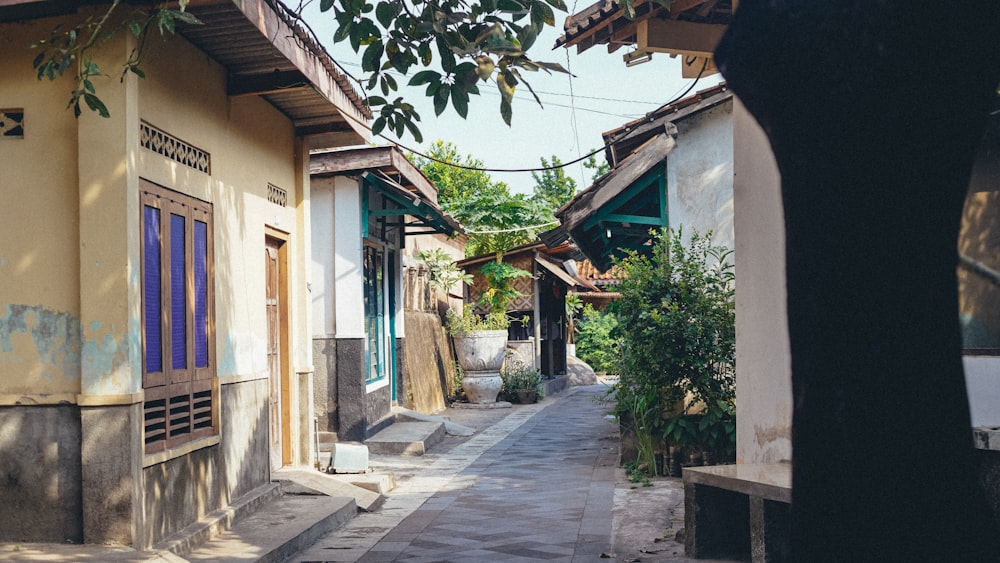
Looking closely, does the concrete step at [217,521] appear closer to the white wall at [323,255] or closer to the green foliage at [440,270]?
the white wall at [323,255]

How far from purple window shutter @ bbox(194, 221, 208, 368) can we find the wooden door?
5.45 feet

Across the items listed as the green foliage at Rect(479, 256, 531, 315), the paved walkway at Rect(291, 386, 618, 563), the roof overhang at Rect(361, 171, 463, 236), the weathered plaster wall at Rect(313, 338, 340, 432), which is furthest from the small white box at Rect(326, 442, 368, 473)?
the green foliage at Rect(479, 256, 531, 315)

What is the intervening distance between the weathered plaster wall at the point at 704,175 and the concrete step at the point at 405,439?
4.22 metres

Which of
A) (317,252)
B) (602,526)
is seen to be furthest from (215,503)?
(317,252)

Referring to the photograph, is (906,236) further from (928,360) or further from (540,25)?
(540,25)

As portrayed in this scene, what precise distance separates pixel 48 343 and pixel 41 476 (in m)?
0.77

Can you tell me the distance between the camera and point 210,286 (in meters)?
7.38

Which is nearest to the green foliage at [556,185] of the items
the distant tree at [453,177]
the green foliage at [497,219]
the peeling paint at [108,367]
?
the distant tree at [453,177]

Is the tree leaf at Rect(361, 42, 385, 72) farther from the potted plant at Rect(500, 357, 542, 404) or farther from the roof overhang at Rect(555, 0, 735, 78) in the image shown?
the potted plant at Rect(500, 357, 542, 404)

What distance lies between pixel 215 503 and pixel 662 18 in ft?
16.4

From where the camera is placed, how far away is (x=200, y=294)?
724cm

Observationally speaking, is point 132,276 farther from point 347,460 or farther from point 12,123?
point 347,460

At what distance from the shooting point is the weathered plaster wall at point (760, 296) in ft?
20.1

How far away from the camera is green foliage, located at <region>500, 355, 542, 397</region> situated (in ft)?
66.5
